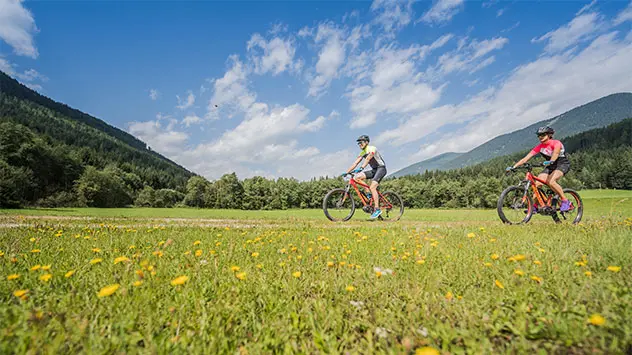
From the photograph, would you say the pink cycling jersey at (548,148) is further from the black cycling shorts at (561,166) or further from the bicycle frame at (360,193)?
the bicycle frame at (360,193)

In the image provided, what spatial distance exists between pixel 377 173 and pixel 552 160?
17.4 feet

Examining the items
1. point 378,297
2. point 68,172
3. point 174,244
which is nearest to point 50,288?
point 174,244

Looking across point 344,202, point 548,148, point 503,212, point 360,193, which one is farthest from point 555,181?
point 344,202

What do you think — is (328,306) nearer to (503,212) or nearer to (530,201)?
(503,212)

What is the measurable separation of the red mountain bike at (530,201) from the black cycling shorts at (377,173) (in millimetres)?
3902

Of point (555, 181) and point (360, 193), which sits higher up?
point (360, 193)

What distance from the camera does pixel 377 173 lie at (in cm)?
1101

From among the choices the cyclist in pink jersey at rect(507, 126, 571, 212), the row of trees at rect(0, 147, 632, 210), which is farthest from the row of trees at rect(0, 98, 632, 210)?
the cyclist in pink jersey at rect(507, 126, 571, 212)

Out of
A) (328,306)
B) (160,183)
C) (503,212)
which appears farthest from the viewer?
(160,183)

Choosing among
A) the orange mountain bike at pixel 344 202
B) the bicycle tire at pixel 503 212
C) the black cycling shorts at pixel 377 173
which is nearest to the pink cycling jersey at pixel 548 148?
the bicycle tire at pixel 503 212

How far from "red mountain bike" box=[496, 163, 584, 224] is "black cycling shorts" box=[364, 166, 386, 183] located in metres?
3.90

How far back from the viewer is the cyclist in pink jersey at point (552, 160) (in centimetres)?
→ 837

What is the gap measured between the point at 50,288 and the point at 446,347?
133 inches

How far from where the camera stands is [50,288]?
103 inches
